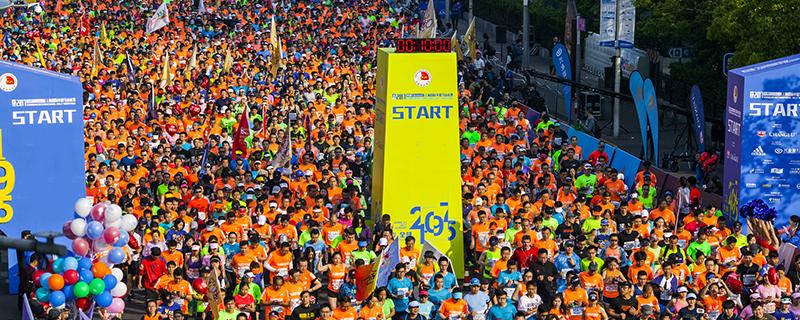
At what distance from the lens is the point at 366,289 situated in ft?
66.5

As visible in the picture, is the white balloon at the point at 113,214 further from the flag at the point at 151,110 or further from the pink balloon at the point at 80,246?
the flag at the point at 151,110

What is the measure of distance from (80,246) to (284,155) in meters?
10.2

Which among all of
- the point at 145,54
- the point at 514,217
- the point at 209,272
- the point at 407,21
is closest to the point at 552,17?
the point at 407,21

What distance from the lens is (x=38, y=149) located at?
2334 cm

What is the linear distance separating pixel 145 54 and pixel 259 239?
829 inches

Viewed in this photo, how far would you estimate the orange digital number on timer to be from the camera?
2316cm

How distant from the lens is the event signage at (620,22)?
39219mm

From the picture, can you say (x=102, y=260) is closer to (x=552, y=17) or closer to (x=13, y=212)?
(x=13, y=212)

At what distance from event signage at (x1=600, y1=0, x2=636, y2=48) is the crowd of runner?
3264 mm

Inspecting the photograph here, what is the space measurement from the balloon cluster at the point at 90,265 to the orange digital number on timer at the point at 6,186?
4.99m

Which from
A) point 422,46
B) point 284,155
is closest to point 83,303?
point 422,46

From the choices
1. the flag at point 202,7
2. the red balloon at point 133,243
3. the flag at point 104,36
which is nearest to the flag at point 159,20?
the flag at point 104,36

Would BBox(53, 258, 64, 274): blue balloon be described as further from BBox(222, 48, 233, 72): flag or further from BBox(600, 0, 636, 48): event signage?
BBox(600, 0, 636, 48): event signage

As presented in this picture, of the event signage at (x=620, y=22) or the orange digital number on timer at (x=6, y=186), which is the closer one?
the orange digital number on timer at (x=6, y=186)
